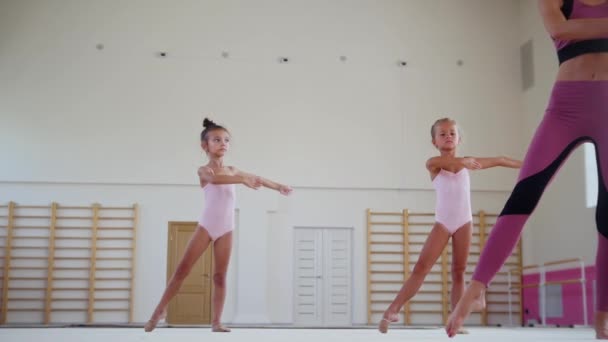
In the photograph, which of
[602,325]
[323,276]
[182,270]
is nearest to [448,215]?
[602,325]

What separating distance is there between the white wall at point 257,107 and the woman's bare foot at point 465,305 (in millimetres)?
10384

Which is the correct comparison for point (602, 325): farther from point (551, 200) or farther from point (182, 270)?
point (551, 200)

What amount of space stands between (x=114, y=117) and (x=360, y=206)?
4887mm

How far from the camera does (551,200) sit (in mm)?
12133

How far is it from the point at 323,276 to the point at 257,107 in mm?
3426

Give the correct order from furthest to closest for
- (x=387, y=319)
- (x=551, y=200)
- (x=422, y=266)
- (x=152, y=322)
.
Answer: (x=551, y=200), (x=152, y=322), (x=387, y=319), (x=422, y=266)

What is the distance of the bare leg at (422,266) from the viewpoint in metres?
3.84

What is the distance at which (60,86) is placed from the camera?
1243 cm

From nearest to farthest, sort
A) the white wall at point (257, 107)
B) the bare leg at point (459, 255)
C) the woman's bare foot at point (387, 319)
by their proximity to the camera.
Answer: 1. the woman's bare foot at point (387, 319)
2. the bare leg at point (459, 255)
3. the white wall at point (257, 107)

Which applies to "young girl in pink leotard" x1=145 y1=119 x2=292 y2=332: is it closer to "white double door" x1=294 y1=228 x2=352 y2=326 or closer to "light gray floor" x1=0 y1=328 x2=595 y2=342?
"light gray floor" x1=0 y1=328 x2=595 y2=342

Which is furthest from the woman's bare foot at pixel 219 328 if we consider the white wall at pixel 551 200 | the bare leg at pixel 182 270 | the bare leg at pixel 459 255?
the white wall at pixel 551 200

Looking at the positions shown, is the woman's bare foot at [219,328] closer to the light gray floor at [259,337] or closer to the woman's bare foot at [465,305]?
the light gray floor at [259,337]

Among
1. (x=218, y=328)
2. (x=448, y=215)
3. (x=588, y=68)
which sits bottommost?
(x=218, y=328)

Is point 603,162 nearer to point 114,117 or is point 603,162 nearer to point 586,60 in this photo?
point 586,60
